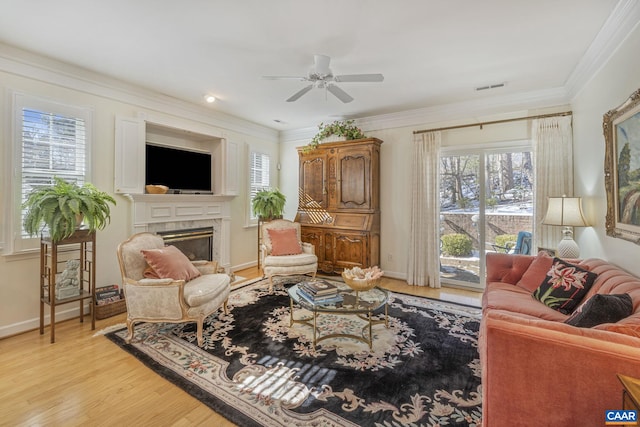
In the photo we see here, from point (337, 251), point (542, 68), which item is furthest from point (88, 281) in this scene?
point (542, 68)

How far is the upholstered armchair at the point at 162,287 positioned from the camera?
2.61 metres

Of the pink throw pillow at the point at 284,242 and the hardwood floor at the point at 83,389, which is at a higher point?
the pink throw pillow at the point at 284,242

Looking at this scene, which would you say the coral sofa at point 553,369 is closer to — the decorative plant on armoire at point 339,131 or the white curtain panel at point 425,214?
the white curtain panel at point 425,214

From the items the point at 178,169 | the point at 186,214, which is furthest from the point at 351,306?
the point at 178,169

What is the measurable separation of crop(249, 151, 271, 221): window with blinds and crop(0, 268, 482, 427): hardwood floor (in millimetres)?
3306

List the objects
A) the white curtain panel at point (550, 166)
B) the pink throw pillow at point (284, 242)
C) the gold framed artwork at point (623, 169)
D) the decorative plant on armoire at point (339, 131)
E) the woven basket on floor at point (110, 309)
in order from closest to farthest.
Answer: the gold framed artwork at point (623, 169), the woven basket on floor at point (110, 309), the white curtain panel at point (550, 166), the pink throw pillow at point (284, 242), the decorative plant on armoire at point (339, 131)

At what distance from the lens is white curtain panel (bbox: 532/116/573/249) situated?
3.53 m

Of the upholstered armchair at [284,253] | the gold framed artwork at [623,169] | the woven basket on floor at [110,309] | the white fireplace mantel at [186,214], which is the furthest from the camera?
the upholstered armchair at [284,253]

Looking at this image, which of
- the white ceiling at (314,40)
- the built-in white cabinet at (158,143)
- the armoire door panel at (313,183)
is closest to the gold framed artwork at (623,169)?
the white ceiling at (314,40)

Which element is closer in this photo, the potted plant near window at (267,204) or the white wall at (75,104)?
Result: the white wall at (75,104)

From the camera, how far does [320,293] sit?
2691 millimetres

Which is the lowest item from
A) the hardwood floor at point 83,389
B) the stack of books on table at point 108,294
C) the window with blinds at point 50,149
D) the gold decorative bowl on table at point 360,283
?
the hardwood floor at point 83,389

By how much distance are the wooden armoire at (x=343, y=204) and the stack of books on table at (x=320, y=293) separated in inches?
73.5

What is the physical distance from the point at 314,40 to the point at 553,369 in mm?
2816
